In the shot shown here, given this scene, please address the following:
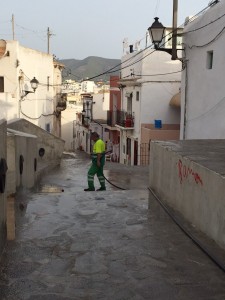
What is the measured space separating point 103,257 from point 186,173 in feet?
5.60

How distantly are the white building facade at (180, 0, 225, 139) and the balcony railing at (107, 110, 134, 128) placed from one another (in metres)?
10.3

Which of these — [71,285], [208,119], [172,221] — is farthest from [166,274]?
[208,119]

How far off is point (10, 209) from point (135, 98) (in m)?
17.6

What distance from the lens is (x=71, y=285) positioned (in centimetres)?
379

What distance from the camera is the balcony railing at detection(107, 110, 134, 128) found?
23.9 m

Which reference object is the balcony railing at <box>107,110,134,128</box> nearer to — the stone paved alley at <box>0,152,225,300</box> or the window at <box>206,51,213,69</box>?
the window at <box>206,51,213,69</box>

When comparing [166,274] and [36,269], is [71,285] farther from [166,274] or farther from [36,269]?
[166,274]

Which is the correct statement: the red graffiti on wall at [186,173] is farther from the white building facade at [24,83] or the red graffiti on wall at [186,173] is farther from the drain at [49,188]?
the white building facade at [24,83]

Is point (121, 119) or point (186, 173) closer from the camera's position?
point (186, 173)

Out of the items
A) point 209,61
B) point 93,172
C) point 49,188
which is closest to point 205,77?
point 209,61

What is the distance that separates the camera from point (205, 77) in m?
11.6

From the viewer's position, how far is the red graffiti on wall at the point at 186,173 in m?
4.96

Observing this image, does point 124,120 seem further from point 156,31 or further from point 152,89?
point 156,31

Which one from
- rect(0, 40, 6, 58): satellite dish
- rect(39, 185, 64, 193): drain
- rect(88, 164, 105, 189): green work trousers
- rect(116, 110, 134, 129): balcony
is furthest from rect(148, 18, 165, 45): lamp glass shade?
rect(0, 40, 6, 58): satellite dish
